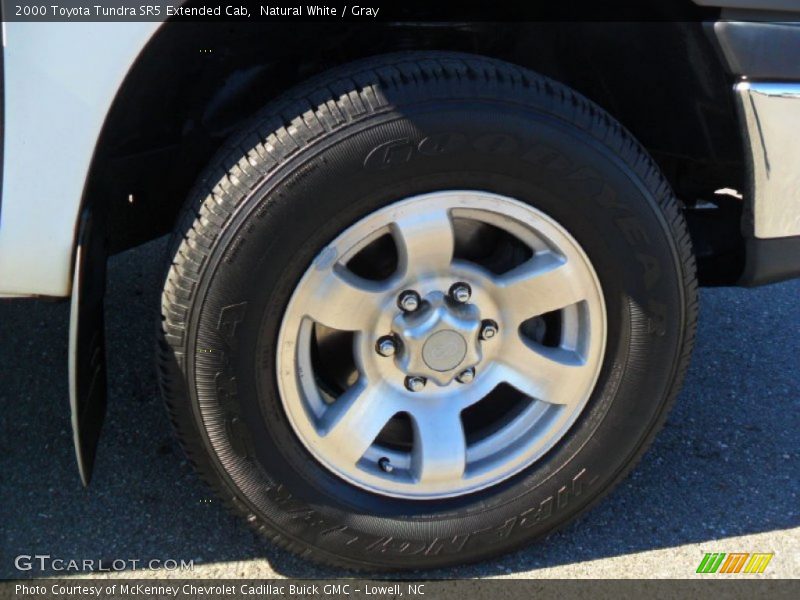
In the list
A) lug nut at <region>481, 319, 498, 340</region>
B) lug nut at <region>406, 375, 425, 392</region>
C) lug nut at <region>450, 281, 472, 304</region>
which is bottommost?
lug nut at <region>406, 375, 425, 392</region>

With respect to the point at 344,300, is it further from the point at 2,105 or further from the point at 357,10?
the point at 2,105

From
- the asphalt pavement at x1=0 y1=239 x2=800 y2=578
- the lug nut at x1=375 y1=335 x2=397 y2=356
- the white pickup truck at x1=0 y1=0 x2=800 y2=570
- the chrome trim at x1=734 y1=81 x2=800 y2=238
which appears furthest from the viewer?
the asphalt pavement at x1=0 y1=239 x2=800 y2=578

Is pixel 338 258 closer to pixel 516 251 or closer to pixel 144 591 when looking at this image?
pixel 516 251

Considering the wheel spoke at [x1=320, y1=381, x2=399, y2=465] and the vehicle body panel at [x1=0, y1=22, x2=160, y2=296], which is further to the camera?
the wheel spoke at [x1=320, y1=381, x2=399, y2=465]

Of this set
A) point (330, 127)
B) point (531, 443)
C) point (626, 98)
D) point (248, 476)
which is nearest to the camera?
point (330, 127)

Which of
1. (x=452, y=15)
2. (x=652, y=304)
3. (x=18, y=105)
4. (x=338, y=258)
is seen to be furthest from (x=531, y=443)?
(x=18, y=105)

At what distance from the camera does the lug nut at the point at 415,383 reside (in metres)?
1.85

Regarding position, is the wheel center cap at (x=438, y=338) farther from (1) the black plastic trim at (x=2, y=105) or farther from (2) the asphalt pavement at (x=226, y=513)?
(1) the black plastic trim at (x=2, y=105)

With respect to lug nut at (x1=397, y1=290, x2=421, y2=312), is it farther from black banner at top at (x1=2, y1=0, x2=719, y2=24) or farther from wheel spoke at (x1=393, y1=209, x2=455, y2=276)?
black banner at top at (x1=2, y1=0, x2=719, y2=24)

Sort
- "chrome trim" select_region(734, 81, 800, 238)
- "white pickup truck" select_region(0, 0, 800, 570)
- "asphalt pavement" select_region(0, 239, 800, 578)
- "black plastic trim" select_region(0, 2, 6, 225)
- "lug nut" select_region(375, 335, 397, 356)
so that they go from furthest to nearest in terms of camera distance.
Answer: "asphalt pavement" select_region(0, 239, 800, 578) < "lug nut" select_region(375, 335, 397, 356) < "chrome trim" select_region(734, 81, 800, 238) < "white pickup truck" select_region(0, 0, 800, 570) < "black plastic trim" select_region(0, 2, 6, 225)

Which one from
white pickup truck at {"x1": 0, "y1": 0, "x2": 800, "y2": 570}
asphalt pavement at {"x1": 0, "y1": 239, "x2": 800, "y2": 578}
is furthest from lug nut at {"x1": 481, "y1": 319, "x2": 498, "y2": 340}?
asphalt pavement at {"x1": 0, "y1": 239, "x2": 800, "y2": 578}

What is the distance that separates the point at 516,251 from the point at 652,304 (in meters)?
0.32

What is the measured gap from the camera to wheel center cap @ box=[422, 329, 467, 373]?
70.5 inches

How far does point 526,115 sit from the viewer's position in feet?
5.40
